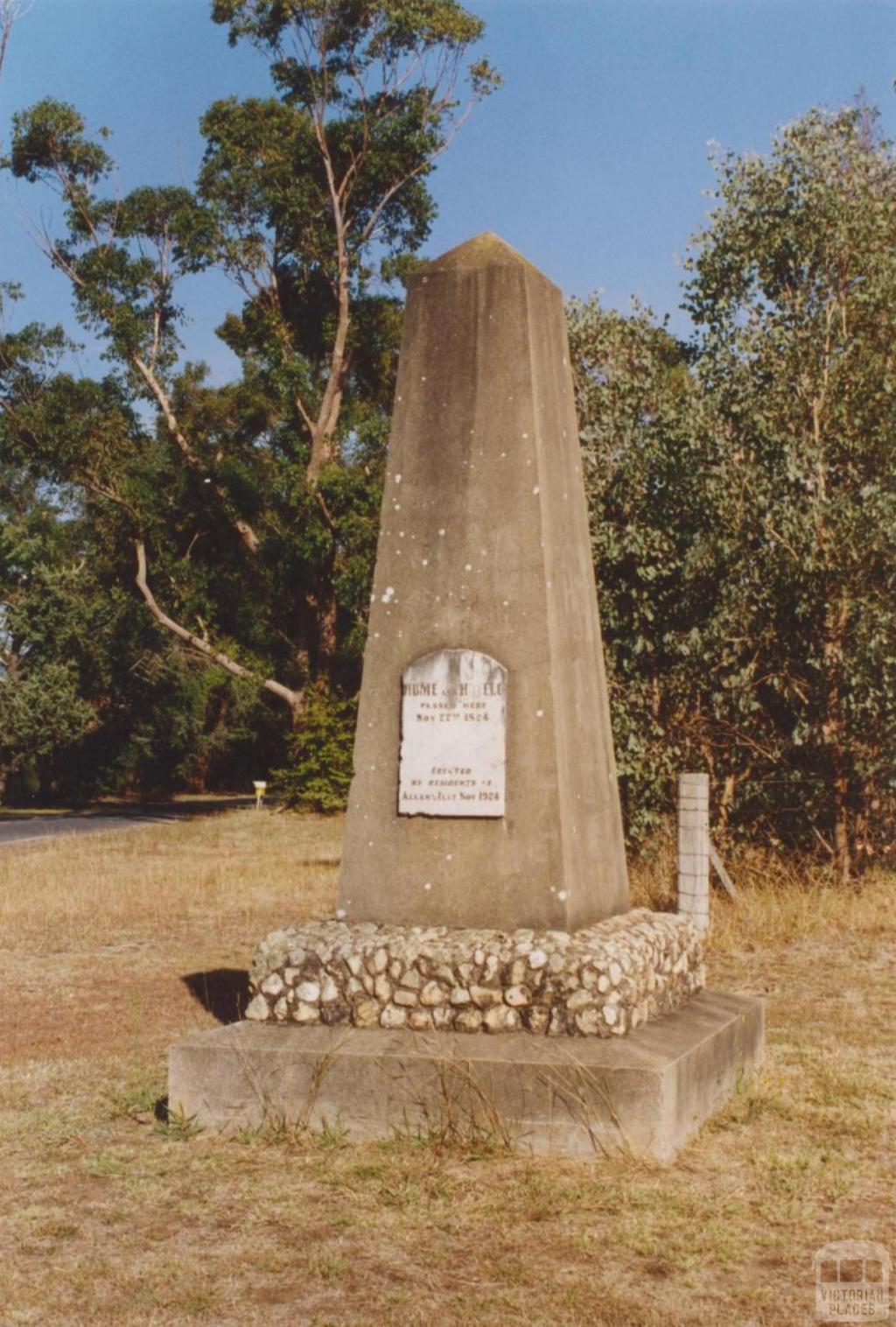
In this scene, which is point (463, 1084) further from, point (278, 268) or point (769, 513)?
point (278, 268)

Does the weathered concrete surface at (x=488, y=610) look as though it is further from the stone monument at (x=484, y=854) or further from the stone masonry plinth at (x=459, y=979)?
the stone masonry plinth at (x=459, y=979)

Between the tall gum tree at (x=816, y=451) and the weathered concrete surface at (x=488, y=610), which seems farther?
the tall gum tree at (x=816, y=451)

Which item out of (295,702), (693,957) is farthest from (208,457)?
(693,957)

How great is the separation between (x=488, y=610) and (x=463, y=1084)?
2170mm

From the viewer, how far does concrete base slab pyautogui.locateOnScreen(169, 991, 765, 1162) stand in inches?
218

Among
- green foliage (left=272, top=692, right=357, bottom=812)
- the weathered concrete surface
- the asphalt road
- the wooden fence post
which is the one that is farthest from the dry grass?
green foliage (left=272, top=692, right=357, bottom=812)

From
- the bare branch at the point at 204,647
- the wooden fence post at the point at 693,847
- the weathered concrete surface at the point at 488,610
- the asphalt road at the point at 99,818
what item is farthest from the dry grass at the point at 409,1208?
the bare branch at the point at 204,647

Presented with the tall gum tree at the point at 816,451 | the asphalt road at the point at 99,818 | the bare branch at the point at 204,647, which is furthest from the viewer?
the bare branch at the point at 204,647

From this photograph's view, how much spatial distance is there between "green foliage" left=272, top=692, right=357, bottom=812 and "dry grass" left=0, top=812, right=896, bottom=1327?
21.3 metres

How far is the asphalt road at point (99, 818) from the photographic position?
28469 millimetres

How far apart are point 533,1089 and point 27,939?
795 centimetres

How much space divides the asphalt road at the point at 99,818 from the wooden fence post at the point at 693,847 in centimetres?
1563

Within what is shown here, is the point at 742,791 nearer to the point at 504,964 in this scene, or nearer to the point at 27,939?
the point at 27,939

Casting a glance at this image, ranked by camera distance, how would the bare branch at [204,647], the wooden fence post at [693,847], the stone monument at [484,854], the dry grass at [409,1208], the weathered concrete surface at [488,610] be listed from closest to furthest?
the dry grass at [409,1208] < the stone monument at [484,854] < the weathered concrete surface at [488,610] < the wooden fence post at [693,847] < the bare branch at [204,647]
